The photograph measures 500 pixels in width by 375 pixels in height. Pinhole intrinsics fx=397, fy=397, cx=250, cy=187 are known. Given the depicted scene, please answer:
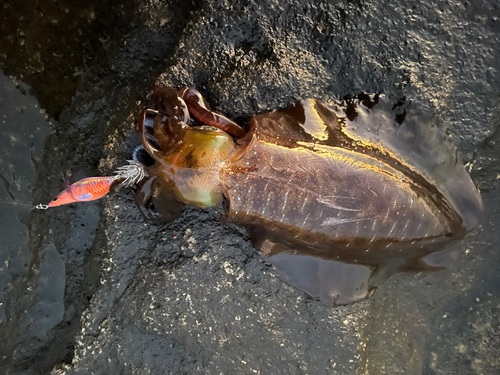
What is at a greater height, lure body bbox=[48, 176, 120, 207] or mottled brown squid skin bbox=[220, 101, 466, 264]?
mottled brown squid skin bbox=[220, 101, 466, 264]

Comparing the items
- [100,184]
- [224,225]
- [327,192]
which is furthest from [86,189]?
[327,192]

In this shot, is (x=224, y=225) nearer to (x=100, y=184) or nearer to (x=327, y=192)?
(x=327, y=192)

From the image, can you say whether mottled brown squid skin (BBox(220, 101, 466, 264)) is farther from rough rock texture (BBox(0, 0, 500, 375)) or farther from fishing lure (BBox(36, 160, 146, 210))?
fishing lure (BBox(36, 160, 146, 210))

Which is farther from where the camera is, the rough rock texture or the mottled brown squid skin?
the rough rock texture

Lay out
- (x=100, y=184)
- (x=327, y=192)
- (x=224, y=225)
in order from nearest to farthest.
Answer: (x=327, y=192)
(x=100, y=184)
(x=224, y=225)

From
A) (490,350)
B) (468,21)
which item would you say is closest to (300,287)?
(490,350)

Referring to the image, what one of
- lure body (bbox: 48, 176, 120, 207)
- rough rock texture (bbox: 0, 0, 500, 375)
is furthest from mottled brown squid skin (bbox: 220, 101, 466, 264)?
lure body (bbox: 48, 176, 120, 207)
